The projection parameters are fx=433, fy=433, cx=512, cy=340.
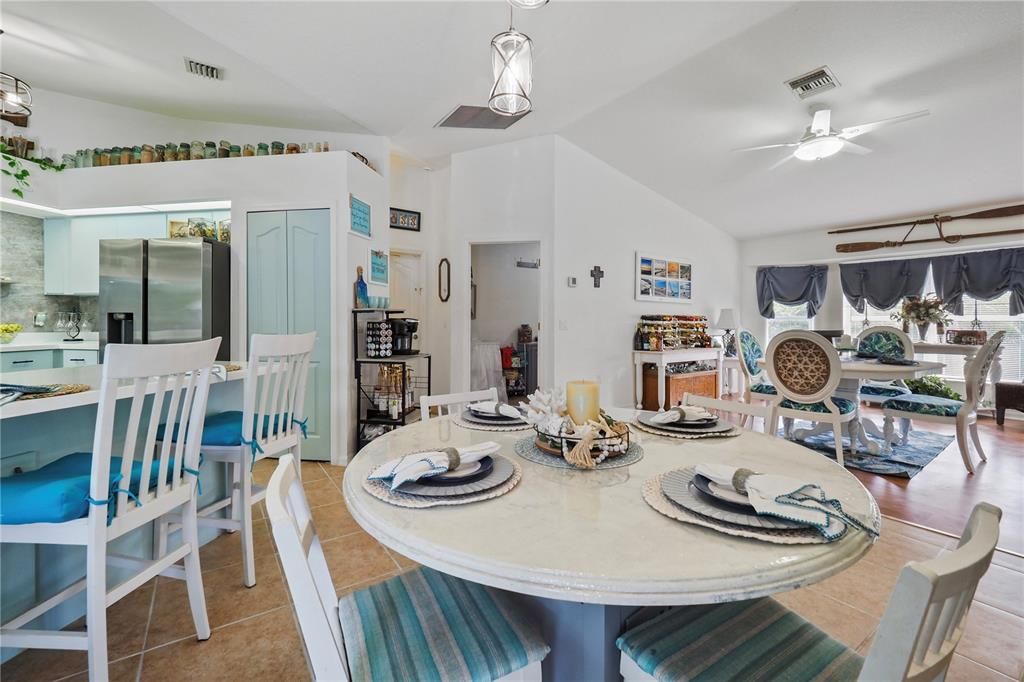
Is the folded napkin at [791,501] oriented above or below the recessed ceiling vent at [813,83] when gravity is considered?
below

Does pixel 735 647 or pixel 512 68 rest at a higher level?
pixel 512 68

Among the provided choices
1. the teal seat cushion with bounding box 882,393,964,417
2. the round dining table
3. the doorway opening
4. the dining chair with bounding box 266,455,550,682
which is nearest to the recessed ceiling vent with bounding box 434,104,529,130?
the doorway opening

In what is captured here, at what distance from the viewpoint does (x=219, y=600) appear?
5.64ft

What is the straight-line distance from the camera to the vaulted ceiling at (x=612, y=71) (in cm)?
266

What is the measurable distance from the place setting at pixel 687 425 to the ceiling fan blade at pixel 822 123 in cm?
331

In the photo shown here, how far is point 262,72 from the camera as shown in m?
3.16

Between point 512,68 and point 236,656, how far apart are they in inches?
87.3

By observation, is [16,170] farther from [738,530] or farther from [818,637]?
[818,637]

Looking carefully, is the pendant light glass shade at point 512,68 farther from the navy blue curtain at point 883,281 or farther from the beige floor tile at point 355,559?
the navy blue curtain at point 883,281

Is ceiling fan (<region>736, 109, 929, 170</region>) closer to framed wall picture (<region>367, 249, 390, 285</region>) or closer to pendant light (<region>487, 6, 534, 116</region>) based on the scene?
pendant light (<region>487, 6, 534, 116</region>)

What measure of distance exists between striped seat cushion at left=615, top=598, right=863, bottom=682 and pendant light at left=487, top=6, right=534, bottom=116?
1.62 m

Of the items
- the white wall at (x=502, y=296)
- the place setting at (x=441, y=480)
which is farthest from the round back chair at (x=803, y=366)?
the white wall at (x=502, y=296)

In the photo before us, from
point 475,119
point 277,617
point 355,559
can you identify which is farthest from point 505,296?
point 277,617

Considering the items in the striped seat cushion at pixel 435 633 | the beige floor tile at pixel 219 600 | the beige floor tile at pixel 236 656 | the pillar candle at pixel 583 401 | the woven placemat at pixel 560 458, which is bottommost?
the beige floor tile at pixel 236 656
